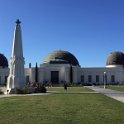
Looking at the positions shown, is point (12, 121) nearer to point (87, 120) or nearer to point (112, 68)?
point (87, 120)

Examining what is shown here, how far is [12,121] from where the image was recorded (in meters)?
12.0

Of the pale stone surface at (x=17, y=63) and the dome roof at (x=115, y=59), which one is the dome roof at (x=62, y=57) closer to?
the dome roof at (x=115, y=59)

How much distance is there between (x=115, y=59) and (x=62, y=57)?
55.4ft

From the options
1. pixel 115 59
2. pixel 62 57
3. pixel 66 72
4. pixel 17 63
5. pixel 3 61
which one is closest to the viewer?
pixel 17 63

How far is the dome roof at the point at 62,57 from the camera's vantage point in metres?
113

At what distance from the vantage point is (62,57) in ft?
379

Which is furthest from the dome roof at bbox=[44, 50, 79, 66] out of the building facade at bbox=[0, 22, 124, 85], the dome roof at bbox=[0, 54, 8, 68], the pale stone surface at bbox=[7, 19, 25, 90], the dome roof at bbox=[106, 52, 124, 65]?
the pale stone surface at bbox=[7, 19, 25, 90]

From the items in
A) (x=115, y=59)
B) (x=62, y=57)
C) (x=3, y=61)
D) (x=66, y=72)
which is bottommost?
(x=66, y=72)

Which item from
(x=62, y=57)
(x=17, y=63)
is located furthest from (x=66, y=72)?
(x=17, y=63)

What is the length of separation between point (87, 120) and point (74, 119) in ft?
1.59

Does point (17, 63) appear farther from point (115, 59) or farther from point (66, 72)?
point (115, 59)

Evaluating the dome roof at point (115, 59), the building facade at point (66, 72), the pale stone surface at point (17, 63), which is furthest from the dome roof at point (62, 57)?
the pale stone surface at point (17, 63)

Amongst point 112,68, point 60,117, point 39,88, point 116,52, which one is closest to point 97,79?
point 112,68

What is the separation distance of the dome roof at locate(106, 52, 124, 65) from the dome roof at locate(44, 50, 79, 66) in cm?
1083
